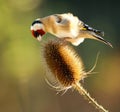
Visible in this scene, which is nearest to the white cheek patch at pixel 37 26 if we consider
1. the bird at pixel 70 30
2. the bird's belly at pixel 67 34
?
the bird at pixel 70 30

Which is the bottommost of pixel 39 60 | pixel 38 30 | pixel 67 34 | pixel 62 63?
pixel 62 63

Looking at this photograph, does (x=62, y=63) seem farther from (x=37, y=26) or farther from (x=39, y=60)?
(x=39, y=60)

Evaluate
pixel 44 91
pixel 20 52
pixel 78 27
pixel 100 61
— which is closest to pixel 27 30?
pixel 20 52

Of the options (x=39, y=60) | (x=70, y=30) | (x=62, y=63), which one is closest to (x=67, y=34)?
(x=70, y=30)

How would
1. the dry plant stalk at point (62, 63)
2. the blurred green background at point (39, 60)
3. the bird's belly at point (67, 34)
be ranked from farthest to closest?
the blurred green background at point (39, 60) < the bird's belly at point (67, 34) < the dry plant stalk at point (62, 63)

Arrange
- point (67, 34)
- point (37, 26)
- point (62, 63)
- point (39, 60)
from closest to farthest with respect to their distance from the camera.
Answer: point (62, 63)
point (67, 34)
point (37, 26)
point (39, 60)

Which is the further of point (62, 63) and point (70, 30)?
point (70, 30)

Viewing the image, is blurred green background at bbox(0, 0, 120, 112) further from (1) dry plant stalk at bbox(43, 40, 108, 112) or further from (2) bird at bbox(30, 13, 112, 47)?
(1) dry plant stalk at bbox(43, 40, 108, 112)

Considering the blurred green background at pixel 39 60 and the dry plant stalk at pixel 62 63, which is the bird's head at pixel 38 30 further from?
the blurred green background at pixel 39 60
